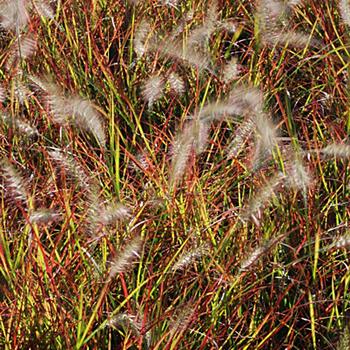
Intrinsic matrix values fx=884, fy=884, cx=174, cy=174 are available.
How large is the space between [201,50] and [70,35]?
1.25 feet

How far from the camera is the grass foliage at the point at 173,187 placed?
1.80 meters

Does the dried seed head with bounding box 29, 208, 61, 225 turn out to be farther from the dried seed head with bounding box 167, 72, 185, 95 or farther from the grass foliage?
the dried seed head with bounding box 167, 72, 185, 95

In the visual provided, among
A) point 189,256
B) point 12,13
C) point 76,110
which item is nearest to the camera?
point 189,256

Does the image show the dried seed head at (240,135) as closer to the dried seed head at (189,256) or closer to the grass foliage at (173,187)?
the grass foliage at (173,187)

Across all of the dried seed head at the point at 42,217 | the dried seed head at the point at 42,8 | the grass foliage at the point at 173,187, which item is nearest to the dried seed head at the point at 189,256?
the grass foliage at the point at 173,187

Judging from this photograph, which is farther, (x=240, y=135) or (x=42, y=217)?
(x=240, y=135)

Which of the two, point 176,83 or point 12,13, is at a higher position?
point 12,13

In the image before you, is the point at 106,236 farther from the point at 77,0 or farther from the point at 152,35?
the point at 77,0

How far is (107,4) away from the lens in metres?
2.71

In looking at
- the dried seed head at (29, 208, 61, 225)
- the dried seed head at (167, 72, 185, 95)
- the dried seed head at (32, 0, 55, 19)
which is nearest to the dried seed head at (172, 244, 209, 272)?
the dried seed head at (29, 208, 61, 225)

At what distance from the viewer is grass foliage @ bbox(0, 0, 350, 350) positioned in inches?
70.8

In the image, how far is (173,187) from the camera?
2002 millimetres

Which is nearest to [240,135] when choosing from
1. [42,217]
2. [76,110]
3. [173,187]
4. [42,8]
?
[173,187]

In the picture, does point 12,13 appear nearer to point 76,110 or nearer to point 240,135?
point 76,110
